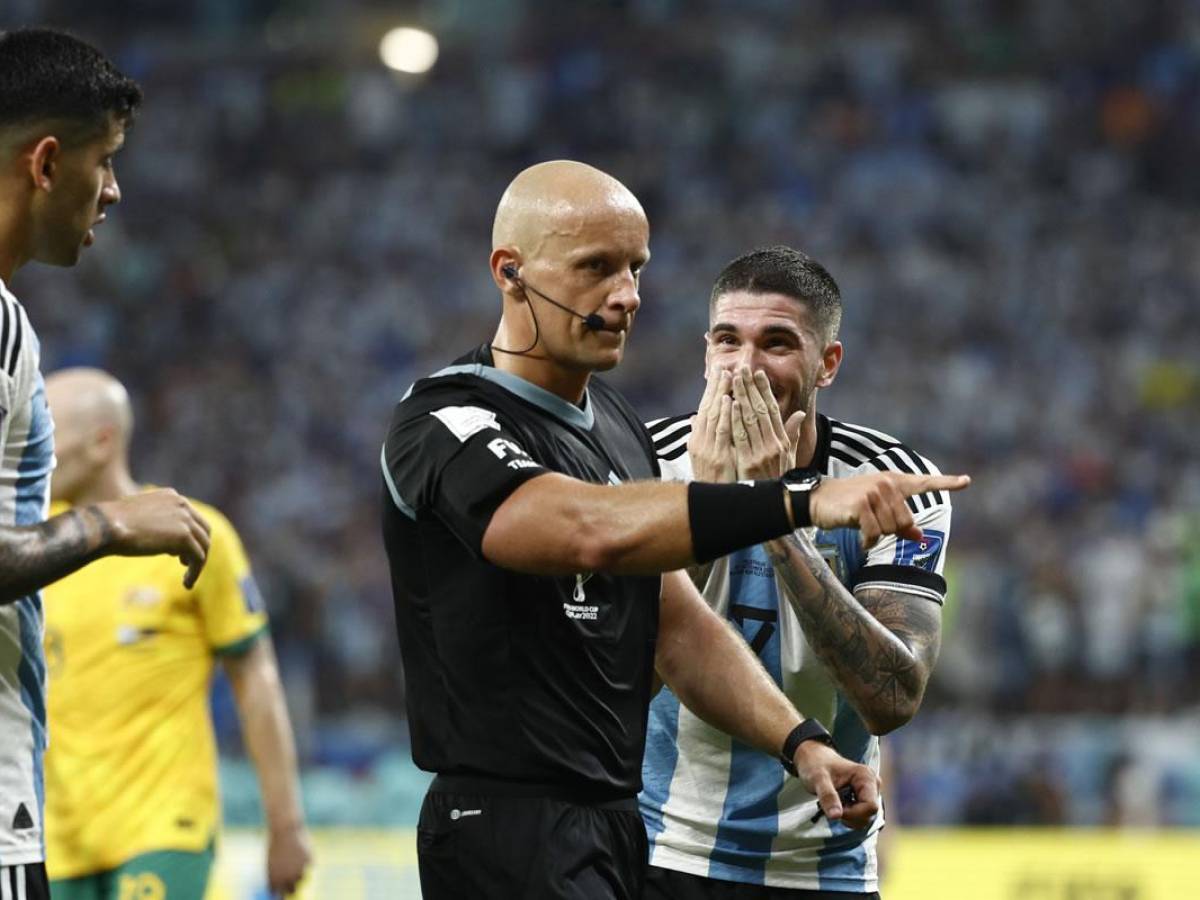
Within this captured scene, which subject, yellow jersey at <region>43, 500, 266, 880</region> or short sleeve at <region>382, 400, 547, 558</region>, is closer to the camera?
short sleeve at <region>382, 400, 547, 558</region>

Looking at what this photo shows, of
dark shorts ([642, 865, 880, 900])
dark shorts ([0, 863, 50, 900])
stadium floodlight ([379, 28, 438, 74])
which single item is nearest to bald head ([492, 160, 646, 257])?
dark shorts ([0, 863, 50, 900])

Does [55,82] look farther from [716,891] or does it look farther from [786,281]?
[716,891]

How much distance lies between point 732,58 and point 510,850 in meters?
22.2

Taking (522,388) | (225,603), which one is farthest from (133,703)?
(522,388)

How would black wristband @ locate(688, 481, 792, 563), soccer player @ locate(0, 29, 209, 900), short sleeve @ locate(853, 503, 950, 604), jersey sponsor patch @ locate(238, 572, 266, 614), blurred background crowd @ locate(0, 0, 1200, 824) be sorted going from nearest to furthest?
1. black wristband @ locate(688, 481, 792, 563)
2. soccer player @ locate(0, 29, 209, 900)
3. short sleeve @ locate(853, 503, 950, 604)
4. jersey sponsor patch @ locate(238, 572, 266, 614)
5. blurred background crowd @ locate(0, 0, 1200, 824)

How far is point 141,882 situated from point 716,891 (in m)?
2.30

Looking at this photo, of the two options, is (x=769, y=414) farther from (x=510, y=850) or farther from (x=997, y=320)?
(x=997, y=320)

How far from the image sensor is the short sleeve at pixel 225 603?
682 cm

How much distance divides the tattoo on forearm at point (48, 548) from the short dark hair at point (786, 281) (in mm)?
2034

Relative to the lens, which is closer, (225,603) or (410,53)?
(225,603)

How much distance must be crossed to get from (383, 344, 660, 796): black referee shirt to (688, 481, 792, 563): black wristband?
410 millimetres

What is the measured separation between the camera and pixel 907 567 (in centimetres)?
512

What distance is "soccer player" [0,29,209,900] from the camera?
12.1ft

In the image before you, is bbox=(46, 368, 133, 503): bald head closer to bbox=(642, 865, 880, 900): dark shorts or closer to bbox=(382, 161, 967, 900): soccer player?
bbox=(642, 865, 880, 900): dark shorts
